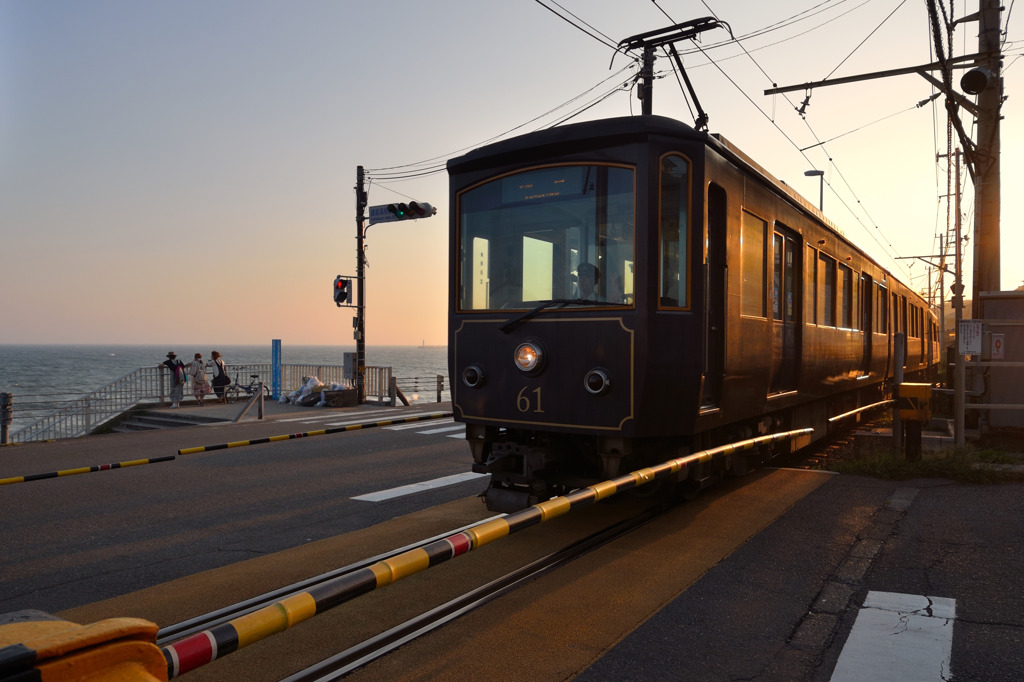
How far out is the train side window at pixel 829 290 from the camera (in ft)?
32.0

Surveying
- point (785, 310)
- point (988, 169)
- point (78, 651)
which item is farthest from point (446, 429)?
point (78, 651)

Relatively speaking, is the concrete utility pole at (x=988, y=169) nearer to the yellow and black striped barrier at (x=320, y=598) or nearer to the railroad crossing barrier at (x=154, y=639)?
the yellow and black striped barrier at (x=320, y=598)

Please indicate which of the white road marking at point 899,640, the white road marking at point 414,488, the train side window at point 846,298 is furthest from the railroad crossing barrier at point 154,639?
the train side window at point 846,298

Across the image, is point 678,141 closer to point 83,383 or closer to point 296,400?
point 296,400

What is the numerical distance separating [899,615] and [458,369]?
3.78 meters

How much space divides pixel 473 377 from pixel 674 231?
2039mm

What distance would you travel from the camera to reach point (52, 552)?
6305 millimetres

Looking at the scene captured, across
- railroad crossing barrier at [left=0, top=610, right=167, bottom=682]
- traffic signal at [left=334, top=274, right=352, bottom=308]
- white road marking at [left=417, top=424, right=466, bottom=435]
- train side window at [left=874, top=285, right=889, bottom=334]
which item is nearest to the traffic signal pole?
traffic signal at [left=334, top=274, right=352, bottom=308]

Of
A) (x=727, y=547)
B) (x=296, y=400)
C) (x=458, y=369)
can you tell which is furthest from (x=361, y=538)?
(x=296, y=400)

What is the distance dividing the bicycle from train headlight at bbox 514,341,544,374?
17.8 meters

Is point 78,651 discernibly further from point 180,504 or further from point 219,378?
point 219,378

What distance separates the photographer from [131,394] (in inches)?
813

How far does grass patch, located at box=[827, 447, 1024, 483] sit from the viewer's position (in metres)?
8.16

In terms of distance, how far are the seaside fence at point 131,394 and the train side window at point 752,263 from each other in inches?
625
